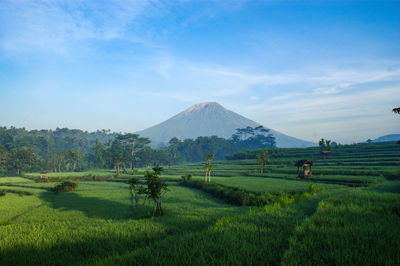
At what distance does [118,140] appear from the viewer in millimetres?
96062

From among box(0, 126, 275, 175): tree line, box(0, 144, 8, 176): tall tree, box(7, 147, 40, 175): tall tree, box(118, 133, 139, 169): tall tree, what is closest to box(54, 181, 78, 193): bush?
box(0, 126, 275, 175): tree line

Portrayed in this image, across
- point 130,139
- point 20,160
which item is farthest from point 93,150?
point 20,160

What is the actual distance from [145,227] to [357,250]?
7.24 metres

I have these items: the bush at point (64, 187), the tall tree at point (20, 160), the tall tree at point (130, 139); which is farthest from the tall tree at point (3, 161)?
the bush at point (64, 187)

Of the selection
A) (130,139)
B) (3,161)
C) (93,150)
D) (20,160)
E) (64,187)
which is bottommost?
(64,187)

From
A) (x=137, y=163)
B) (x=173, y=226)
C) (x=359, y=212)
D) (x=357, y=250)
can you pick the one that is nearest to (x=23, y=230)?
(x=173, y=226)

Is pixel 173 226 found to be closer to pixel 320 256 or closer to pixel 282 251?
pixel 282 251

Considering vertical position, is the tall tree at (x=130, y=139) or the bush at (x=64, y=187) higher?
the tall tree at (x=130, y=139)

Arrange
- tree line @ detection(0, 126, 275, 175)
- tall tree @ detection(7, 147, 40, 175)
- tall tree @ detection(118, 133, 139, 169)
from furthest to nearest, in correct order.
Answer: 1. tall tree @ detection(118, 133, 139, 169)
2. tree line @ detection(0, 126, 275, 175)
3. tall tree @ detection(7, 147, 40, 175)

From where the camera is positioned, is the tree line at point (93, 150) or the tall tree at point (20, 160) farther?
the tree line at point (93, 150)

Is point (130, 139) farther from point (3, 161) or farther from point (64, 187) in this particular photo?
point (64, 187)

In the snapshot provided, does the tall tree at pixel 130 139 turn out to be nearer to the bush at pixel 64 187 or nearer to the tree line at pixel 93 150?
the tree line at pixel 93 150

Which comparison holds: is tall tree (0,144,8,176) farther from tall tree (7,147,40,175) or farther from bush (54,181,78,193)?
bush (54,181,78,193)

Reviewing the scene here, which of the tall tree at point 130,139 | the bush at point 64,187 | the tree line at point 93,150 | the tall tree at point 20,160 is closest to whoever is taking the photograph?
the bush at point 64,187
